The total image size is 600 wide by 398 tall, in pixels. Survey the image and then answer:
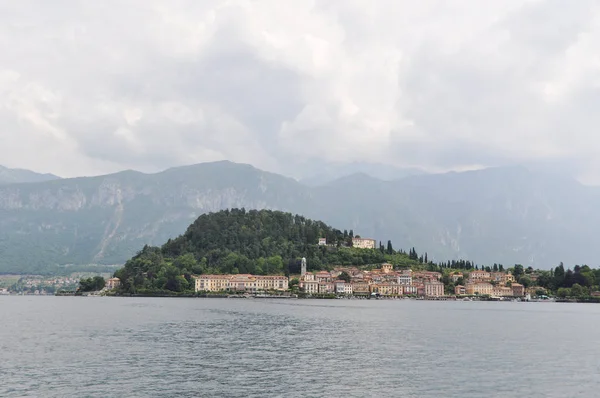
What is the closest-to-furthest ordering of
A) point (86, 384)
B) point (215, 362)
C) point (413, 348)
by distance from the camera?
point (86, 384)
point (215, 362)
point (413, 348)

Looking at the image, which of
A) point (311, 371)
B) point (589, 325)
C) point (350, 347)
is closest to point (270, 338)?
point (350, 347)

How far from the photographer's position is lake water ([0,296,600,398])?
39.7 m

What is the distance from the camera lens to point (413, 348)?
59.8 metres

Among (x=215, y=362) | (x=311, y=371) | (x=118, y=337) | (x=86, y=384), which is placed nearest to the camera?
(x=86, y=384)

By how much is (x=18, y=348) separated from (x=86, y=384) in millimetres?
19680

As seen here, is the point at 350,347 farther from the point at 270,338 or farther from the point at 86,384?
the point at 86,384

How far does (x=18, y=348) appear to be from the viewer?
5634 cm

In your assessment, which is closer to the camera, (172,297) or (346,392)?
(346,392)

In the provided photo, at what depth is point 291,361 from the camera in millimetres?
50312

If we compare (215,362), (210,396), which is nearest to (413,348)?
(215,362)

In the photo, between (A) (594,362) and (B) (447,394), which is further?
(A) (594,362)

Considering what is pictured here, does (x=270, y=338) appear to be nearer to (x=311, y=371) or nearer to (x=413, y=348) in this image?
(x=413, y=348)

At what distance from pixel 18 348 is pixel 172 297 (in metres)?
136

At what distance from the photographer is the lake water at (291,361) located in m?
39.7
